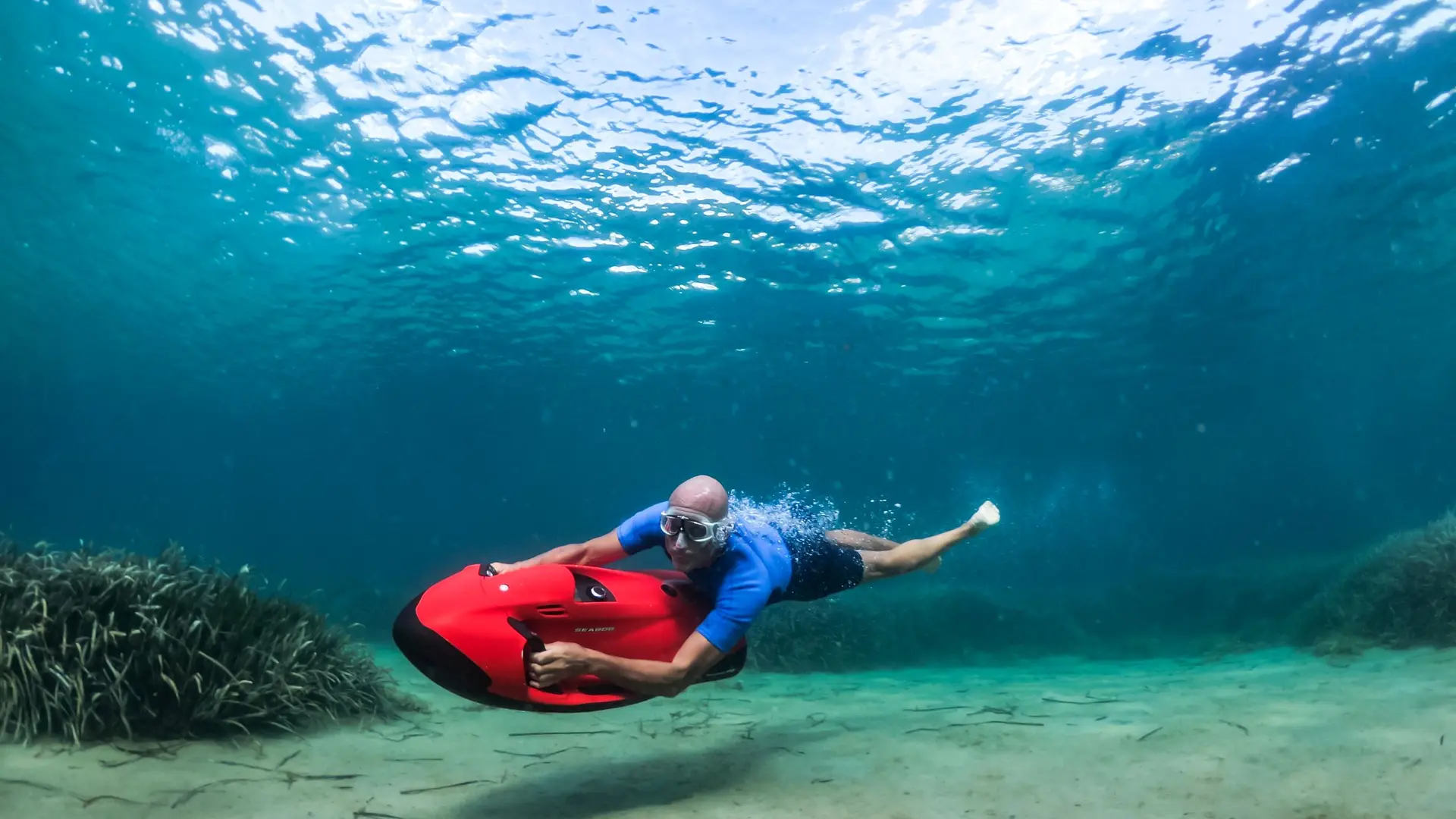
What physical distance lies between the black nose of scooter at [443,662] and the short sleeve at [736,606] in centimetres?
128

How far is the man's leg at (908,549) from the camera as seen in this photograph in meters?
6.43

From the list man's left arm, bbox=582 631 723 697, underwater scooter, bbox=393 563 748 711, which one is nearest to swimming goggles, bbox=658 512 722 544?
underwater scooter, bbox=393 563 748 711

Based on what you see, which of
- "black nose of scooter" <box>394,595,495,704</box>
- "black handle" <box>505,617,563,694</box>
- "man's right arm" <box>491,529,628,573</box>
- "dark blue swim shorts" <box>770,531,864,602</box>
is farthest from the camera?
"dark blue swim shorts" <box>770,531,864,602</box>

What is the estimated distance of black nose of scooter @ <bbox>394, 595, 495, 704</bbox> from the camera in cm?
376

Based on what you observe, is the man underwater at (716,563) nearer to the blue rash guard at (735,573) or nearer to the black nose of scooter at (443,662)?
the blue rash guard at (735,573)

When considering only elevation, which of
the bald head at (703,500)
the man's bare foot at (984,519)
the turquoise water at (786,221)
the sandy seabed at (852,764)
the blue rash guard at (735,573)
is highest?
the turquoise water at (786,221)

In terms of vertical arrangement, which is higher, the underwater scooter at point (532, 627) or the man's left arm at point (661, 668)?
the underwater scooter at point (532, 627)

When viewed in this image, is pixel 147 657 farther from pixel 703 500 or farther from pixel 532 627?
pixel 703 500

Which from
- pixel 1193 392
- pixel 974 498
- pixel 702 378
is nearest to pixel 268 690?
pixel 702 378

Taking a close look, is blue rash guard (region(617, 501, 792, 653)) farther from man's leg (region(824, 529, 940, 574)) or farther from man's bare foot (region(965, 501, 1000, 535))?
man's bare foot (region(965, 501, 1000, 535))

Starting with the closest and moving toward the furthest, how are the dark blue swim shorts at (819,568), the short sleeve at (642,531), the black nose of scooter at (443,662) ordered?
the black nose of scooter at (443,662) < the short sleeve at (642,531) < the dark blue swim shorts at (819,568)

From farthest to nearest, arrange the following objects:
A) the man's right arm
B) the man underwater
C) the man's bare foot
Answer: the man's bare foot
the man's right arm
the man underwater

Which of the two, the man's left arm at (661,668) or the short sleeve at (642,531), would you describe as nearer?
the man's left arm at (661,668)

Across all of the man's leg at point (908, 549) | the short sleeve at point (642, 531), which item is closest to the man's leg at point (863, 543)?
the man's leg at point (908, 549)
